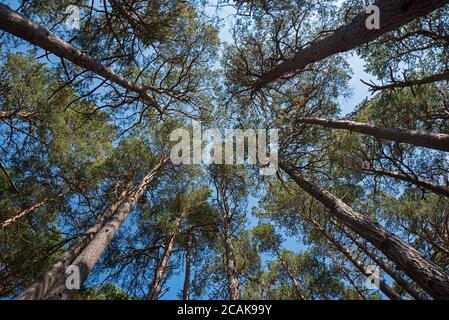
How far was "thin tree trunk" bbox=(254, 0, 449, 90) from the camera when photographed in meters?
2.63

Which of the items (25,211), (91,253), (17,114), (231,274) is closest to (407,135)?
(231,274)

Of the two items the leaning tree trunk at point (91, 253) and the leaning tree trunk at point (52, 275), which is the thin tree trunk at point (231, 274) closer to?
the leaning tree trunk at point (91, 253)

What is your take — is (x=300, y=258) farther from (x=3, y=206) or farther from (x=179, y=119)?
(x=3, y=206)

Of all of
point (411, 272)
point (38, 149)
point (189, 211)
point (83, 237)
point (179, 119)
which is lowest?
point (411, 272)

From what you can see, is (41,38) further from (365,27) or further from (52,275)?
(365,27)

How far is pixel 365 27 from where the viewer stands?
314 centimetres

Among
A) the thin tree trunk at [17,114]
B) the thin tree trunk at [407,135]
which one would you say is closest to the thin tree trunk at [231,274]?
the thin tree trunk at [407,135]

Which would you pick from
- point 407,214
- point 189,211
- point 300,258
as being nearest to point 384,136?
point 407,214

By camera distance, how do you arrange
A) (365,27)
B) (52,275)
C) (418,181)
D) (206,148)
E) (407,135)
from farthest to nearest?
(206,148)
(418,181)
(407,135)
(52,275)
(365,27)

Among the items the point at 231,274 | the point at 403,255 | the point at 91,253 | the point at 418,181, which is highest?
the point at 418,181

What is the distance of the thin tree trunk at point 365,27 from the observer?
2.63 meters

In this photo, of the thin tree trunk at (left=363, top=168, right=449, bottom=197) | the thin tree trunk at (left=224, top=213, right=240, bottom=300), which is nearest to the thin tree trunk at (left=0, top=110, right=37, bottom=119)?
the thin tree trunk at (left=224, top=213, right=240, bottom=300)

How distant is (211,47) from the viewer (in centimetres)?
691

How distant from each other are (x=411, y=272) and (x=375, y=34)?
9.32ft
